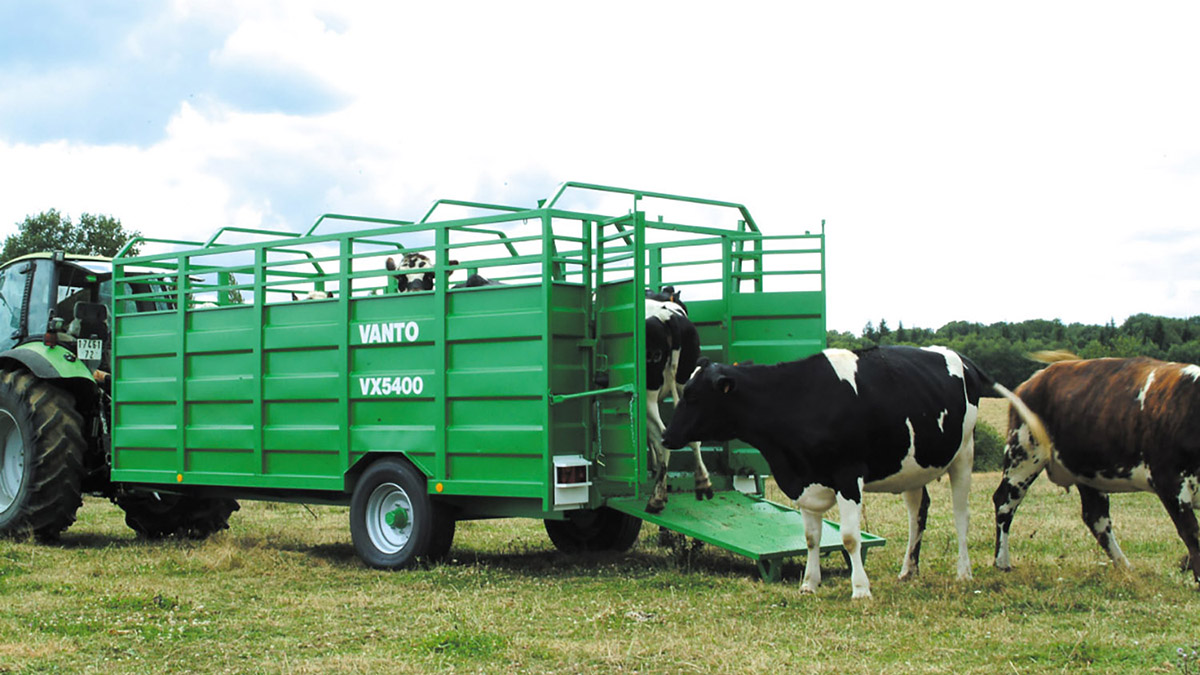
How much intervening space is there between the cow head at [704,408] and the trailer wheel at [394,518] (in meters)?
2.14

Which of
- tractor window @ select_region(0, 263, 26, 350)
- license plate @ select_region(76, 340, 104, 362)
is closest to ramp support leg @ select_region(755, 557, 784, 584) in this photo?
license plate @ select_region(76, 340, 104, 362)

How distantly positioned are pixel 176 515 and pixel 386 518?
424 centimetres

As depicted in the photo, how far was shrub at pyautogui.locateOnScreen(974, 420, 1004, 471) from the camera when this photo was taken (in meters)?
24.7

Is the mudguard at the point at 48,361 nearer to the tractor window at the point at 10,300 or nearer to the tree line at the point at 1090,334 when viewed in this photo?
the tractor window at the point at 10,300

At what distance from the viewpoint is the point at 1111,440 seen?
8.88m

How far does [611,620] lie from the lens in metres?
7.12

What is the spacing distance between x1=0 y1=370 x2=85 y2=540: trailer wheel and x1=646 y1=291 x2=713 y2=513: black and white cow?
19.6 feet

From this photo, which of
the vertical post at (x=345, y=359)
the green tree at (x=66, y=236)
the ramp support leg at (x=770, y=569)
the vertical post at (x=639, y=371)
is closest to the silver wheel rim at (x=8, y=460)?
the vertical post at (x=345, y=359)

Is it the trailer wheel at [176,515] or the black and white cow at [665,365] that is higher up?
the black and white cow at [665,365]

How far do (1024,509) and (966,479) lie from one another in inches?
225

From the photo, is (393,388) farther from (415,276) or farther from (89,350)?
(89,350)

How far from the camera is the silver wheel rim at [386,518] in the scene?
963cm

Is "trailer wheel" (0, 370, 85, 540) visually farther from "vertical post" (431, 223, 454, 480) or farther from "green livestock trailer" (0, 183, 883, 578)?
"vertical post" (431, 223, 454, 480)

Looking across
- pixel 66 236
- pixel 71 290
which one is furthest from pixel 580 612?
pixel 66 236
